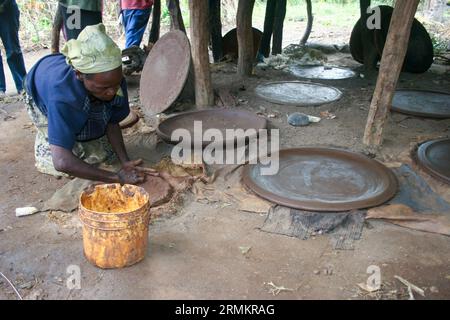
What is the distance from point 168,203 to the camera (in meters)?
2.89

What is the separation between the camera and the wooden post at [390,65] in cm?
325

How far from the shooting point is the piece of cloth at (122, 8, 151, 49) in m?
5.54

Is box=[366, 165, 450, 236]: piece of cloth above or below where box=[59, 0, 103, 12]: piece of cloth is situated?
below

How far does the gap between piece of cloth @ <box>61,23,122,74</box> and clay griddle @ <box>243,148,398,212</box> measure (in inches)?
48.1

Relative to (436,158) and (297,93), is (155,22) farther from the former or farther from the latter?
(436,158)

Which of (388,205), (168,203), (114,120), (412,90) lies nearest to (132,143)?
(114,120)

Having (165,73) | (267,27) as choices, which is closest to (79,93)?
(165,73)

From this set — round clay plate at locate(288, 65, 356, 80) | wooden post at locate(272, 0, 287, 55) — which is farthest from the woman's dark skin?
wooden post at locate(272, 0, 287, 55)

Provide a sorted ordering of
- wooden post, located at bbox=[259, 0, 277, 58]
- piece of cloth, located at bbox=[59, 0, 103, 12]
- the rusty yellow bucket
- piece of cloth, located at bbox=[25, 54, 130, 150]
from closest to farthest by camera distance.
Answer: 1. the rusty yellow bucket
2. piece of cloth, located at bbox=[25, 54, 130, 150]
3. piece of cloth, located at bbox=[59, 0, 103, 12]
4. wooden post, located at bbox=[259, 0, 277, 58]

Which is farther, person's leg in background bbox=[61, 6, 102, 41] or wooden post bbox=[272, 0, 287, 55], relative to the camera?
wooden post bbox=[272, 0, 287, 55]

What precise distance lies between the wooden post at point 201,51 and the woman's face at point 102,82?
78.7 inches

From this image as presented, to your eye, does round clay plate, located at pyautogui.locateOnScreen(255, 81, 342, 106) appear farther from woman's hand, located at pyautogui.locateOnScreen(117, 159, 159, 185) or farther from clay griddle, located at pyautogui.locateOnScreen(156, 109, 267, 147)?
woman's hand, located at pyautogui.locateOnScreen(117, 159, 159, 185)
